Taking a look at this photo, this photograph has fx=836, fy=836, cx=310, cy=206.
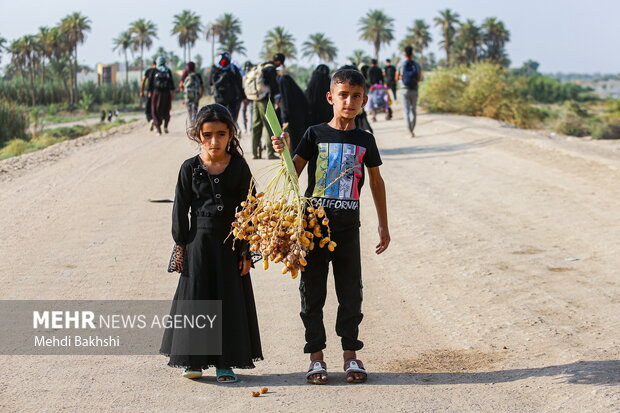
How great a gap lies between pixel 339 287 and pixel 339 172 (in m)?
0.70

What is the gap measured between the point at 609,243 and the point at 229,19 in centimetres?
10378

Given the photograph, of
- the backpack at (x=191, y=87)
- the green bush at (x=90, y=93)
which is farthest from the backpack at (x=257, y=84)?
the green bush at (x=90, y=93)

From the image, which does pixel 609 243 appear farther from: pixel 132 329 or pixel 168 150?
pixel 168 150

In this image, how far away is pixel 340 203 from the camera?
4875 millimetres

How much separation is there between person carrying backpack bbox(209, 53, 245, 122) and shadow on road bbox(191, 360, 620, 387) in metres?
11.1

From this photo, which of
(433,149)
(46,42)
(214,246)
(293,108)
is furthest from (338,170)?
(46,42)

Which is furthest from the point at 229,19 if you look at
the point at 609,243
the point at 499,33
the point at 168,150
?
the point at 609,243

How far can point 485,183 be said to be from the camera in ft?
42.8

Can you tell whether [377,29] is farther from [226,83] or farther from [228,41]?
[226,83]

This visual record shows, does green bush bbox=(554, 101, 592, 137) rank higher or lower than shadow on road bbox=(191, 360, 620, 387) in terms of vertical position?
higher

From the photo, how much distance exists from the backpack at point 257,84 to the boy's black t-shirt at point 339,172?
9485 millimetres

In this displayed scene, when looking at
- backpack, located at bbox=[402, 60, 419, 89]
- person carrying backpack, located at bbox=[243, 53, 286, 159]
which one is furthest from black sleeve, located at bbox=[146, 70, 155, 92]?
person carrying backpack, located at bbox=[243, 53, 286, 159]

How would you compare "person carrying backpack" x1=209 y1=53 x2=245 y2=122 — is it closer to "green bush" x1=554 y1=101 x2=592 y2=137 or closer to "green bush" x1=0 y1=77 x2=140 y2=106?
"green bush" x1=554 y1=101 x2=592 y2=137

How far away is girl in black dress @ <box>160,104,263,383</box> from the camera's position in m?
4.92
